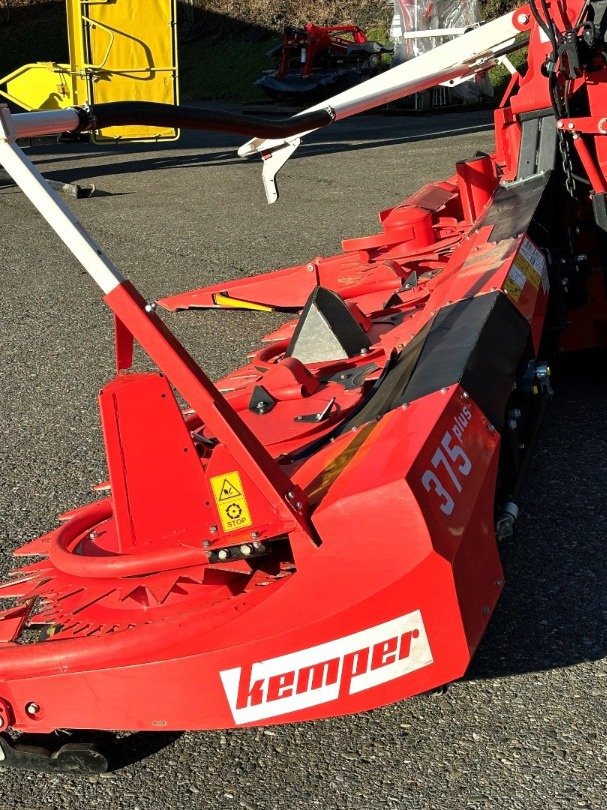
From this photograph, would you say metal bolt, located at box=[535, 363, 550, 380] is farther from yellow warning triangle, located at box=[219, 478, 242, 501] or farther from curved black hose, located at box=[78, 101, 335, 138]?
yellow warning triangle, located at box=[219, 478, 242, 501]

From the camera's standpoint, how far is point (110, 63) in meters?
10.6

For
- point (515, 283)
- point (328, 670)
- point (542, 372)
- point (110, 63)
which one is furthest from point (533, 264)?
point (110, 63)

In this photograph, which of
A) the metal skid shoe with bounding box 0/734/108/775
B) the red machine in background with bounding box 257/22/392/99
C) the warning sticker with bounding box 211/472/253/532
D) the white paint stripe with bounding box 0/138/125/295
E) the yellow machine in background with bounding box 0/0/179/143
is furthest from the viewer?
the red machine in background with bounding box 257/22/392/99

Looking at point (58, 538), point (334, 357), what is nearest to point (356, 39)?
point (334, 357)

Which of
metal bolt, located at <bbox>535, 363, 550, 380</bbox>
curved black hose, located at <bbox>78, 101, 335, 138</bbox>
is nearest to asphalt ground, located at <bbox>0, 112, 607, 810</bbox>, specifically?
metal bolt, located at <bbox>535, 363, 550, 380</bbox>

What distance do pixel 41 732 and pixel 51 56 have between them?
3134 centimetres

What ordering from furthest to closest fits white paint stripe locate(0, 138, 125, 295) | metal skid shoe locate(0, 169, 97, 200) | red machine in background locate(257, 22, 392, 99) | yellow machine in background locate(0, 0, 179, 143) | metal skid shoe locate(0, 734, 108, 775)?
red machine in background locate(257, 22, 392, 99)
metal skid shoe locate(0, 169, 97, 200)
yellow machine in background locate(0, 0, 179, 143)
metal skid shoe locate(0, 734, 108, 775)
white paint stripe locate(0, 138, 125, 295)

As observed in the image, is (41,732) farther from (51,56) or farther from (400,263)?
(51,56)

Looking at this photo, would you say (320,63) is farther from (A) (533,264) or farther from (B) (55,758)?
(B) (55,758)

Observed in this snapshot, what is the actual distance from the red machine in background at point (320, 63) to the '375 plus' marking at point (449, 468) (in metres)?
16.8

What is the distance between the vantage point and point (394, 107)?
56.1 feet

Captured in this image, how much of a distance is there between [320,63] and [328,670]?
17.9 m

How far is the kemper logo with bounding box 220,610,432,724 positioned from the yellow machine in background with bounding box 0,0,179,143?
8.26 m

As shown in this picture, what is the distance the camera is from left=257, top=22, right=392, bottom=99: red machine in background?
60.4 ft
